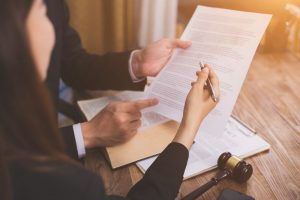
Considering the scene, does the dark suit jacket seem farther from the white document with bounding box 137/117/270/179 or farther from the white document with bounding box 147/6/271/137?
the white document with bounding box 137/117/270/179

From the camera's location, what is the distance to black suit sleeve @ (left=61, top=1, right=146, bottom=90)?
109 cm

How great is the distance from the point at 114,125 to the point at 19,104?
1.40 ft

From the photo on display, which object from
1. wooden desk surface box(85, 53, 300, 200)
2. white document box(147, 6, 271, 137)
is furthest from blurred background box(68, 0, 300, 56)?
white document box(147, 6, 271, 137)

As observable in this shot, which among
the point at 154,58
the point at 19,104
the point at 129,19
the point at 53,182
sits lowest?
the point at 129,19

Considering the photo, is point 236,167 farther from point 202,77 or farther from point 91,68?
point 91,68

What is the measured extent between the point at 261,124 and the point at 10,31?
29.2 inches

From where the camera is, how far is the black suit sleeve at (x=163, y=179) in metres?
0.65

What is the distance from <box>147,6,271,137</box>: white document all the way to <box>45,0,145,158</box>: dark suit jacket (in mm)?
181

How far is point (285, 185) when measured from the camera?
0.75 metres

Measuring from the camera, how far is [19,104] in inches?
17.1

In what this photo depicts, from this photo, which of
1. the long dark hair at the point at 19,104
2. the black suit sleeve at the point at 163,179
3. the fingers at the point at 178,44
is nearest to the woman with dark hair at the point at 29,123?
the long dark hair at the point at 19,104

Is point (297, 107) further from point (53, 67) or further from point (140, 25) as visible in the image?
point (140, 25)

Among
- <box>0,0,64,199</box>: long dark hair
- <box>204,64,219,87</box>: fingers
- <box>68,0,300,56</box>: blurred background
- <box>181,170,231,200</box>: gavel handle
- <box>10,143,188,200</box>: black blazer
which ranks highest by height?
<box>0,0,64,199</box>: long dark hair

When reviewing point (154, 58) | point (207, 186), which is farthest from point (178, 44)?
point (207, 186)
